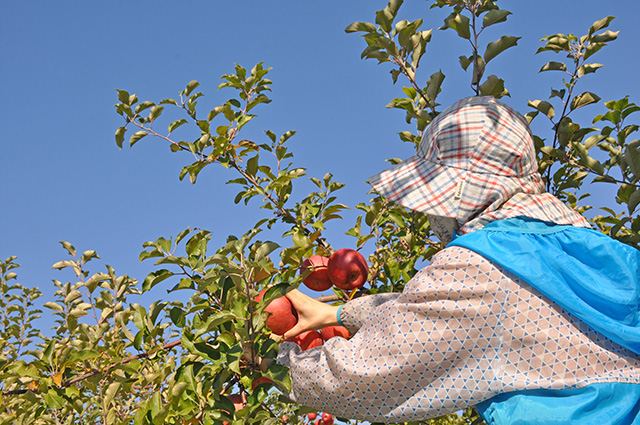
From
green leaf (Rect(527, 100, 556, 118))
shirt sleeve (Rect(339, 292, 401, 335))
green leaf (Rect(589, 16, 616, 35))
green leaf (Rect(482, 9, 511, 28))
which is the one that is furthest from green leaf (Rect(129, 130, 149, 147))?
green leaf (Rect(589, 16, 616, 35))

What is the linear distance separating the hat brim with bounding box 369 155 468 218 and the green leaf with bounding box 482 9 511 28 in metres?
0.69

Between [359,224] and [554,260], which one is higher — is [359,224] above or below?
above

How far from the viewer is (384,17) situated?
2309mm

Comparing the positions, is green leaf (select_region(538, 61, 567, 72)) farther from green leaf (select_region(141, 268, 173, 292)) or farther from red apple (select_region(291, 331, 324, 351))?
green leaf (select_region(141, 268, 173, 292))

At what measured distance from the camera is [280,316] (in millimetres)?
1962

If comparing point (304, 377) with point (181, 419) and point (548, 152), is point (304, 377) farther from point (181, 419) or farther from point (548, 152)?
point (548, 152)

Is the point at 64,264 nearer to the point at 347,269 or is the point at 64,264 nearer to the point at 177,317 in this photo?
the point at 177,317

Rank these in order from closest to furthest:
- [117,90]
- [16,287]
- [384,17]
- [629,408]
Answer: [629,408], [384,17], [117,90], [16,287]

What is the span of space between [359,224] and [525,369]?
4.00 ft

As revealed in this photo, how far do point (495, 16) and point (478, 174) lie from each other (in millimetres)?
821

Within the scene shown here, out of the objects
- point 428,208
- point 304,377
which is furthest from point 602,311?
point 304,377

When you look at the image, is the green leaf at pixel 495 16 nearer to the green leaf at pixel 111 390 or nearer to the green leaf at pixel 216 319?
the green leaf at pixel 216 319

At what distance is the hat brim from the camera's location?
1.74 meters

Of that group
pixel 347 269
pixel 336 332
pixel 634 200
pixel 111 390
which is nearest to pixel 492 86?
pixel 634 200
